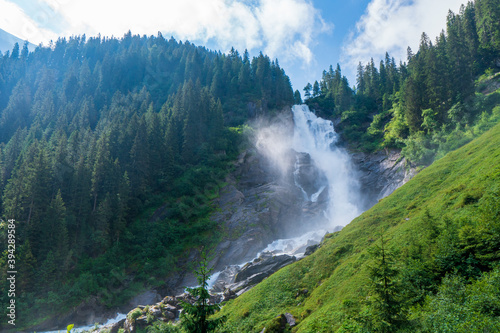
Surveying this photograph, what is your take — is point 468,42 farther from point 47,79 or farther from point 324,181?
point 47,79

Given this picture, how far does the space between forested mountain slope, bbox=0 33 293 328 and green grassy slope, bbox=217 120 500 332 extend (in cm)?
2667

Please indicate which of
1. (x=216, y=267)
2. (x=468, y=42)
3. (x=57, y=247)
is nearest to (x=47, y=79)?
(x=57, y=247)

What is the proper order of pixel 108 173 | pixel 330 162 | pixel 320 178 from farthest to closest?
pixel 330 162 → pixel 320 178 → pixel 108 173

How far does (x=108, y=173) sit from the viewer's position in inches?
2142

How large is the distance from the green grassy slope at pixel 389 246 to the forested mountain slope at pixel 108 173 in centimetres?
2667

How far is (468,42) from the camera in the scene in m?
70.1

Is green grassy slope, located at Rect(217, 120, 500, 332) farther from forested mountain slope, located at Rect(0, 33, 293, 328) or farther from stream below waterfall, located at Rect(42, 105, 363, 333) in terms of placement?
forested mountain slope, located at Rect(0, 33, 293, 328)

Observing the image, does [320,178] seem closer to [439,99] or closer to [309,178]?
[309,178]

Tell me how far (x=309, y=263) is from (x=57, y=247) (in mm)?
38236

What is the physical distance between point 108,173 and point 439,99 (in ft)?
220

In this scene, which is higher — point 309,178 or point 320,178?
point 309,178

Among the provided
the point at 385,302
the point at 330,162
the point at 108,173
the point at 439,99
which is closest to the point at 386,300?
the point at 385,302

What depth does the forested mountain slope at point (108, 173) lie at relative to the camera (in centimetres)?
4172

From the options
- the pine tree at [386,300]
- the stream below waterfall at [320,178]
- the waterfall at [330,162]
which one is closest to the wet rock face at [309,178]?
the stream below waterfall at [320,178]
